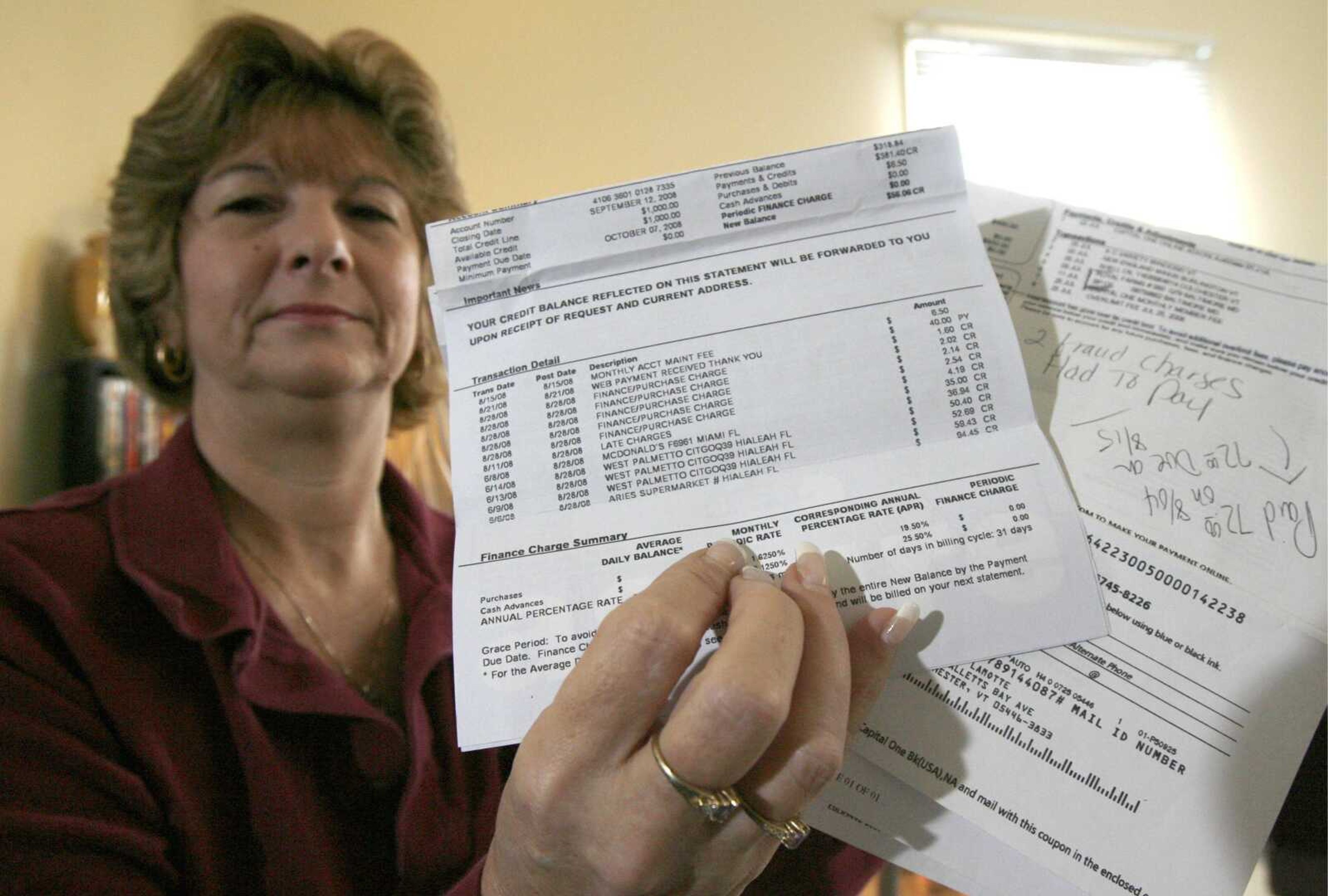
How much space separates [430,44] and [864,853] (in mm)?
2086

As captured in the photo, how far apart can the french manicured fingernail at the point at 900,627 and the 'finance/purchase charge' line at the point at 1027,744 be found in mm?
35

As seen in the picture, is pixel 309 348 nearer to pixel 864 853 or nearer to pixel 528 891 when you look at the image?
pixel 528 891

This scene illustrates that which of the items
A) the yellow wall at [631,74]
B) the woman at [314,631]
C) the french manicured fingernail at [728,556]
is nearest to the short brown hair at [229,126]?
the woman at [314,631]

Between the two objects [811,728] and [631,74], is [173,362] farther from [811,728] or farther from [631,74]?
[631,74]

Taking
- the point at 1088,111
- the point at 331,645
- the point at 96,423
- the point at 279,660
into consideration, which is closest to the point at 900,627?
the point at 279,660

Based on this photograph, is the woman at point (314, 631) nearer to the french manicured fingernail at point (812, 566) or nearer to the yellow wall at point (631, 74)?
the french manicured fingernail at point (812, 566)

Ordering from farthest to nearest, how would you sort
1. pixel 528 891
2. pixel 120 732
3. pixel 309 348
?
pixel 309 348 → pixel 120 732 → pixel 528 891

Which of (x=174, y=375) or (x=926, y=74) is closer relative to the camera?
(x=174, y=375)

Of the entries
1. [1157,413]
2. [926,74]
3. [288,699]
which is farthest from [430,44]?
[1157,413]

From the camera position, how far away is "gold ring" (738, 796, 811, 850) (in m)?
0.37

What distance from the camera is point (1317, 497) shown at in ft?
1.45

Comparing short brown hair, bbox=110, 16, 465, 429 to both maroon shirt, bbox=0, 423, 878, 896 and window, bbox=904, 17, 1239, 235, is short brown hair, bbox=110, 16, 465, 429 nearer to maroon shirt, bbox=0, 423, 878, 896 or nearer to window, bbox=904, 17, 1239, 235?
maroon shirt, bbox=0, 423, 878, 896

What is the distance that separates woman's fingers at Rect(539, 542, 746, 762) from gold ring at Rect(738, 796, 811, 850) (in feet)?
0.20

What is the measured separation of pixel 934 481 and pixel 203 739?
61cm
